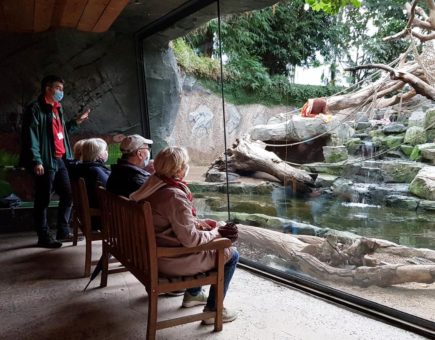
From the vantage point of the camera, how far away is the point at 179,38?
4.66m

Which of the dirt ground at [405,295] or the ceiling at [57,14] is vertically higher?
the ceiling at [57,14]

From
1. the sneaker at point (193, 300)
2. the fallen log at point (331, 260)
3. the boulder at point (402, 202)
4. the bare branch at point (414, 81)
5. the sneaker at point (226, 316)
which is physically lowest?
the fallen log at point (331, 260)

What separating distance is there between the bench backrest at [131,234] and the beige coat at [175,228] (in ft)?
0.26

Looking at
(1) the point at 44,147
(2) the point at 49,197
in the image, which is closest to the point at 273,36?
Result: (1) the point at 44,147

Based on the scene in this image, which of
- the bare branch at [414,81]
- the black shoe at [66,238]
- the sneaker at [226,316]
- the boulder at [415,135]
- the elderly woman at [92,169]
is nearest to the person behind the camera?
the sneaker at [226,316]

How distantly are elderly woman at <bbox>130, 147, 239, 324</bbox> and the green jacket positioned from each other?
5.99ft

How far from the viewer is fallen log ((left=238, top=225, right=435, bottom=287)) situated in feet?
9.25

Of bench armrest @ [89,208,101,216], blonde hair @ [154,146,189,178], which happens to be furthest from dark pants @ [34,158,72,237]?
blonde hair @ [154,146,189,178]

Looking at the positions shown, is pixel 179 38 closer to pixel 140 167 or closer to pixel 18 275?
pixel 140 167

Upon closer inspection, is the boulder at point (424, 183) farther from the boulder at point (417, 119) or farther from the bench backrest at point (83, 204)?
the bench backrest at point (83, 204)

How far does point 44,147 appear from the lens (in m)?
3.36

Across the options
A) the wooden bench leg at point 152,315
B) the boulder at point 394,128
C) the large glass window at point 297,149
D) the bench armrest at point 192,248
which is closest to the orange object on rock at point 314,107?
the large glass window at point 297,149

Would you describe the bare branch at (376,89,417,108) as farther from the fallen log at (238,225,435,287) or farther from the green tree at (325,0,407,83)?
the fallen log at (238,225,435,287)

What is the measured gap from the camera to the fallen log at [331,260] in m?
2.82
